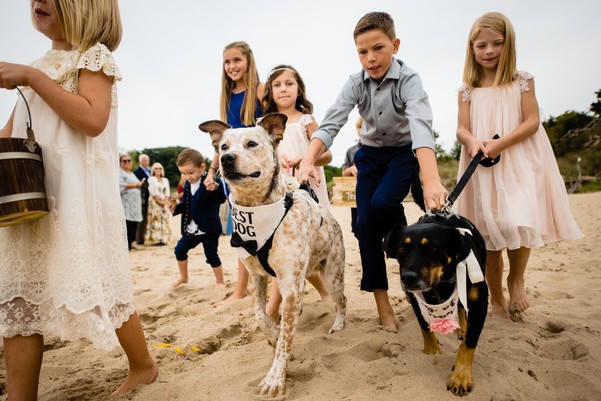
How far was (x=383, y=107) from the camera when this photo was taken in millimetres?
3682

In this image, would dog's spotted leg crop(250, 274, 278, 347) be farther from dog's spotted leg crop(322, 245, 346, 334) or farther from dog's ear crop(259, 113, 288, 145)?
dog's ear crop(259, 113, 288, 145)

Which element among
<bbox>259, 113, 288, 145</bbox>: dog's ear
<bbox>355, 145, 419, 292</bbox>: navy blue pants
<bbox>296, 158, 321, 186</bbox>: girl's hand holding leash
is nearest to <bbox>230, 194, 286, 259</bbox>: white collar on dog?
<bbox>296, 158, 321, 186</bbox>: girl's hand holding leash

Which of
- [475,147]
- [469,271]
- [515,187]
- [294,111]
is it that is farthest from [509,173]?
[294,111]

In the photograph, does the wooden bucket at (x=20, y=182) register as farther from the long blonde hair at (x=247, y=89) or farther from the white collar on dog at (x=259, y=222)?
the long blonde hair at (x=247, y=89)

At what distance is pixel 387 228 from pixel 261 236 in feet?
4.41

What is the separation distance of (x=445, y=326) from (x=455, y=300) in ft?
0.59

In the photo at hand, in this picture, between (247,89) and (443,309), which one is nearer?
(443,309)

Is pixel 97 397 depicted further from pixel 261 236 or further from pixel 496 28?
pixel 496 28

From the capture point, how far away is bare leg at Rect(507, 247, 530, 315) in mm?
3594

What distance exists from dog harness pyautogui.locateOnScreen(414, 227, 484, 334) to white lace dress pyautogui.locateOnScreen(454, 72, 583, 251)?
1296 mm

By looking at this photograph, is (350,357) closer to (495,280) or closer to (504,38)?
(495,280)

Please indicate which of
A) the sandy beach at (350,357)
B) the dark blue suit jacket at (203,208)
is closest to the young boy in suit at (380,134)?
the sandy beach at (350,357)

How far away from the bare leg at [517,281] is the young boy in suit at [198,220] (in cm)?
401

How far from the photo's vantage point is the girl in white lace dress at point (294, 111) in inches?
175
